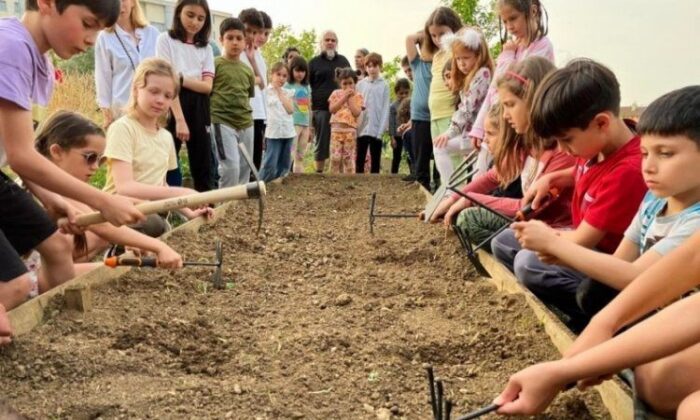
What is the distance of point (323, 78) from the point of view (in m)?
10.1

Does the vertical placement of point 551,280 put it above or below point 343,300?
above

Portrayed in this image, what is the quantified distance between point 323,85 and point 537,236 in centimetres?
818

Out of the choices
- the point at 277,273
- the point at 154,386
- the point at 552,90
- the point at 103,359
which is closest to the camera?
the point at 154,386

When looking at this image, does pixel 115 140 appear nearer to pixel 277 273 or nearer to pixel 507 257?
pixel 277 273

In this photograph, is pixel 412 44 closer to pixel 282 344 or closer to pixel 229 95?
pixel 229 95

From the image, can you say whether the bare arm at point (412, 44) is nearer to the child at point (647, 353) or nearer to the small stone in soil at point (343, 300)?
the small stone in soil at point (343, 300)

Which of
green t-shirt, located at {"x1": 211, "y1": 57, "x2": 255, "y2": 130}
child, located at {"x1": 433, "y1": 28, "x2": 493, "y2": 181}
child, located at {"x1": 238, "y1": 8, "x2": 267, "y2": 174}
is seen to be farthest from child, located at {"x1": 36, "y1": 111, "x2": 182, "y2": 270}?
child, located at {"x1": 238, "y1": 8, "x2": 267, "y2": 174}

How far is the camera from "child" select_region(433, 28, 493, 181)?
17.6ft

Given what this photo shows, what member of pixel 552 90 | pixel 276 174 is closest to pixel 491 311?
pixel 552 90

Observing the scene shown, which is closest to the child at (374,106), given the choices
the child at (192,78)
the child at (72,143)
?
the child at (192,78)

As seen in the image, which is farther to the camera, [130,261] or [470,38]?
[470,38]

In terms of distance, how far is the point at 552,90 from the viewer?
2.64 meters

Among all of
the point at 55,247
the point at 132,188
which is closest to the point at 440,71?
the point at 132,188

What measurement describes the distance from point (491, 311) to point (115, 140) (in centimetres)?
248
